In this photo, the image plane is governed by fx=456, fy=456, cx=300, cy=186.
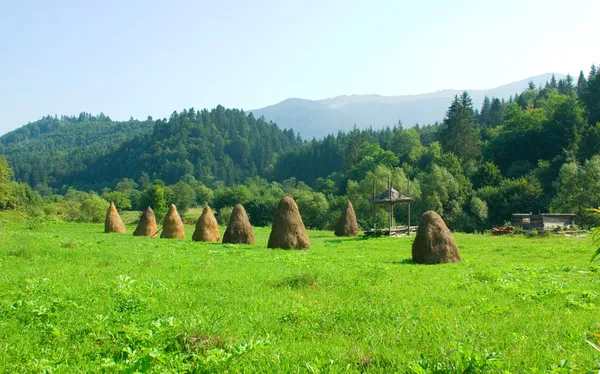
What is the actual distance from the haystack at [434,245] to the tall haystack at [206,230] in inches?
612

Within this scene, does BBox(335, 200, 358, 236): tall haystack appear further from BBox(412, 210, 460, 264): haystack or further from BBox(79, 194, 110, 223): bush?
BBox(79, 194, 110, 223): bush

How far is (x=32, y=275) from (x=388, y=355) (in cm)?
963

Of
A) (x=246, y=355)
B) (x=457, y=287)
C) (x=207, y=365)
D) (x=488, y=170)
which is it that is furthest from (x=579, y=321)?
(x=488, y=170)

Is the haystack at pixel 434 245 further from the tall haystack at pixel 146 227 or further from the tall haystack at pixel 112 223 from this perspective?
the tall haystack at pixel 112 223

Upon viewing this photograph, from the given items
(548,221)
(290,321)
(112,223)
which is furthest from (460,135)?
(290,321)

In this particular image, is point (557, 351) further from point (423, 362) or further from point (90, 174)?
point (90, 174)

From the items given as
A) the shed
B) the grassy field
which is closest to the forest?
the shed

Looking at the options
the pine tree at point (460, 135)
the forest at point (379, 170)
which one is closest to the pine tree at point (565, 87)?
the forest at point (379, 170)

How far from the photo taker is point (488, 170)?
66.2 m

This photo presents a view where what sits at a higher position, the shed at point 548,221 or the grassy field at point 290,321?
the grassy field at point 290,321

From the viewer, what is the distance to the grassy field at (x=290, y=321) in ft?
18.3

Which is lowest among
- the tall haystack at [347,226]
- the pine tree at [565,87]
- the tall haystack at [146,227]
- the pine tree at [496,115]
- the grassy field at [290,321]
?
the tall haystack at [347,226]

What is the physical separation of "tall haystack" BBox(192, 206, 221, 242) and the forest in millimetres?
23473

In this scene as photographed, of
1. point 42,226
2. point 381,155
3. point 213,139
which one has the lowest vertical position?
point 42,226
